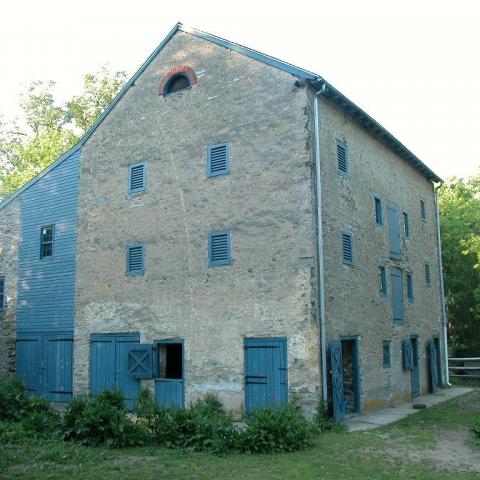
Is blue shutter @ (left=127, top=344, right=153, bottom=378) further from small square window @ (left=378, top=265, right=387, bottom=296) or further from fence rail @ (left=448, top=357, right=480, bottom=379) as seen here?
fence rail @ (left=448, top=357, right=480, bottom=379)

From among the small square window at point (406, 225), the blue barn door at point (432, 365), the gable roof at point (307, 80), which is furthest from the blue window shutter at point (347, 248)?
the blue barn door at point (432, 365)

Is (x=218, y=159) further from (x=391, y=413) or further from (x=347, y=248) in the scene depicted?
(x=391, y=413)

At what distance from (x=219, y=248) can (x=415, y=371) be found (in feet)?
31.8

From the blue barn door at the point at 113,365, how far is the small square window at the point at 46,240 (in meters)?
4.03

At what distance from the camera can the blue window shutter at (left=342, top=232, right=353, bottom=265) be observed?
56.3 ft

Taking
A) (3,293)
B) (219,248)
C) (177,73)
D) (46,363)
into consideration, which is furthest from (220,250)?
(3,293)

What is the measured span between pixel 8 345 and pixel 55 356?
97.4 inches

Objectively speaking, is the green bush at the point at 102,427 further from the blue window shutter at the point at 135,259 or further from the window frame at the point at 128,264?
the blue window shutter at the point at 135,259

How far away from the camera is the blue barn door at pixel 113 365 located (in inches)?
721

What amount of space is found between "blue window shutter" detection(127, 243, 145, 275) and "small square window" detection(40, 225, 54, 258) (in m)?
Answer: 3.97

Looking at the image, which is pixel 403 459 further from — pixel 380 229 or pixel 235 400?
pixel 380 229

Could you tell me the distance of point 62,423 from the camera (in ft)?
41.4

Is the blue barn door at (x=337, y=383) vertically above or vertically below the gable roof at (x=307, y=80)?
below

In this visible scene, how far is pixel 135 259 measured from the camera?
62.2 ft
